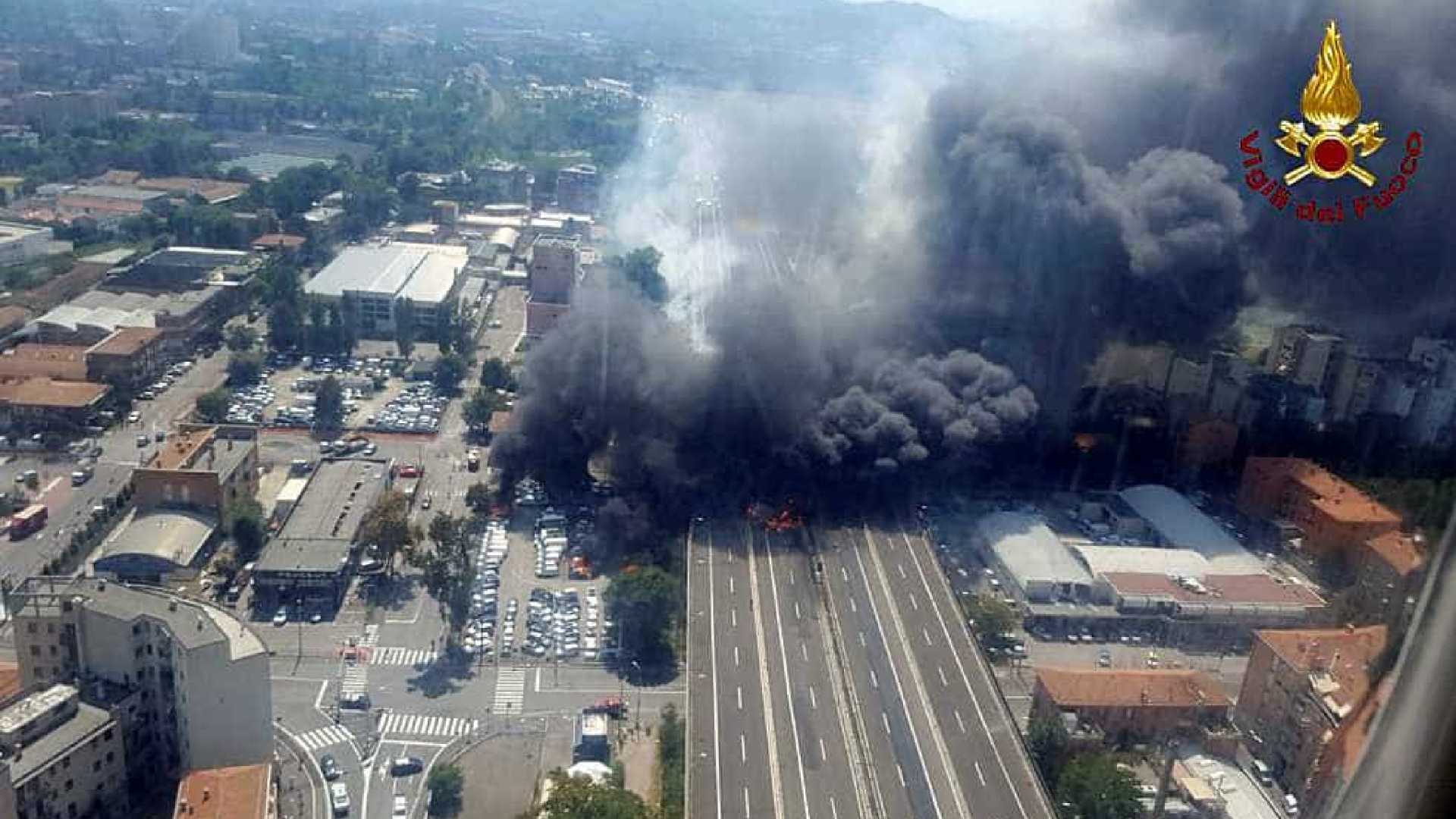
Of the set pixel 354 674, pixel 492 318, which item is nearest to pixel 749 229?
pixel 492 318

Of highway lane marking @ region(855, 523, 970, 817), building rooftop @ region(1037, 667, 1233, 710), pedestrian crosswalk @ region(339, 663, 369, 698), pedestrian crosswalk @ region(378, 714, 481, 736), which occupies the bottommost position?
pedestrian crosswalk @ region(339, 663, 369, 698)

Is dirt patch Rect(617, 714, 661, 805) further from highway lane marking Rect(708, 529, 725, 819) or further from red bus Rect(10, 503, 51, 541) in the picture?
red bus Rect(10, 503, 51, 541)

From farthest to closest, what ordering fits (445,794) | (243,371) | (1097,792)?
(243,371) < (445,794) < (1097,792)

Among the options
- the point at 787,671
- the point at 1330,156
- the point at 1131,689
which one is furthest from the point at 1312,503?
the point at 787,671

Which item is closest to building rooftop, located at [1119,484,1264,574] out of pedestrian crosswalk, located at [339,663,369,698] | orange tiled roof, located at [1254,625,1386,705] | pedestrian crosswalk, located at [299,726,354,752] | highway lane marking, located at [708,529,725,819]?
orange tiled roof, located at [1254,625,1386,705]

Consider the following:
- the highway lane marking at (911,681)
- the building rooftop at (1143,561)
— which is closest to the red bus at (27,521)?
the highway lane marking at (911,681)

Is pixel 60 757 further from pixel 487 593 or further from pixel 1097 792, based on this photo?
pixel 1097 792
